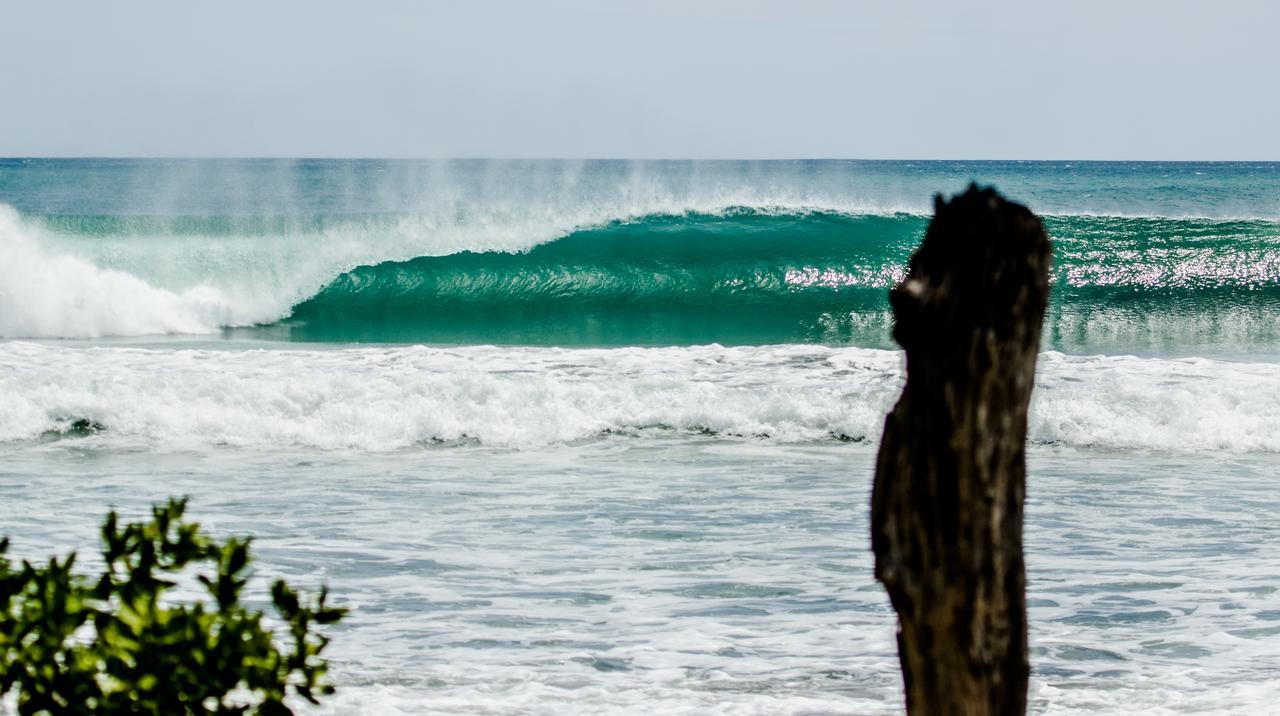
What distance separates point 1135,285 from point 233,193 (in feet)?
118

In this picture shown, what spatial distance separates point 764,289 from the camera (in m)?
21.0

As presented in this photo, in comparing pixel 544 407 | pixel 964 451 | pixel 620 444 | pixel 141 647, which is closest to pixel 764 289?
pixel 544 407

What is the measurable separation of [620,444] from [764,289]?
11493 mm

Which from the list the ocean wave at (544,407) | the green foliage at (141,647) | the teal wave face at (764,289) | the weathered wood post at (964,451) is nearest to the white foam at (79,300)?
the teal wave face at (764,289)

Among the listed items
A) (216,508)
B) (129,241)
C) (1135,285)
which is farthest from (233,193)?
(216,508)

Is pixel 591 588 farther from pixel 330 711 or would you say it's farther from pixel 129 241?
pixel 129 241

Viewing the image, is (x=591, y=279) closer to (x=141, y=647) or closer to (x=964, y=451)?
(x=141, y=647)

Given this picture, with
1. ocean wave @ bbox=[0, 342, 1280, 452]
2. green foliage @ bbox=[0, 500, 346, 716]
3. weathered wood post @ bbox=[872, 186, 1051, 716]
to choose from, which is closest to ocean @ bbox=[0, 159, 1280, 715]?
ocean wave @ bbox=[0, 342, 1280, 452]

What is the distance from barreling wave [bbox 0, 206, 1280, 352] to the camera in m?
18.3

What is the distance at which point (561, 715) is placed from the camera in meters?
4.11

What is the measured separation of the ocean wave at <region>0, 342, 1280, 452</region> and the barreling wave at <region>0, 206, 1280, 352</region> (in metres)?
6.17

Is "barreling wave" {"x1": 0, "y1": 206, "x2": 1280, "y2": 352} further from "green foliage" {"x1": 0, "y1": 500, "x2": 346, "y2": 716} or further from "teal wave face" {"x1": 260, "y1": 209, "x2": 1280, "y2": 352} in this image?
"green foliage" {"x1": 0, "y1": 500, "x2": 346, "y2": 716}

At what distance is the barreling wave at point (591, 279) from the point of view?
60.1 ft

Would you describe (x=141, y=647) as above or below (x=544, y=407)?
above
